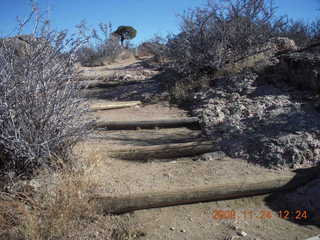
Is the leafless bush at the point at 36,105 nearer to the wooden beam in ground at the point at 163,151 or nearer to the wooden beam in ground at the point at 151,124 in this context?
the wooden beam in ground at the point at 163,151

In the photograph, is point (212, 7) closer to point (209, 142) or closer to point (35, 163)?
point (209, 142)

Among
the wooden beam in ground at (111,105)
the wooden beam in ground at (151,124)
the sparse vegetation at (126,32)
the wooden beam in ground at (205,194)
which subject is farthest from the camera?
the sparse vegetation at (126,32)

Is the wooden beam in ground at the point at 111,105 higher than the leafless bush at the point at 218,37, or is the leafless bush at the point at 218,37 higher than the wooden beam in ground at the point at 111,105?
the leafless bush at the point at 218,37

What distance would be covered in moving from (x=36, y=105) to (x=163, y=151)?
1.76 metres

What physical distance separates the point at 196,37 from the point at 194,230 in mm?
6028

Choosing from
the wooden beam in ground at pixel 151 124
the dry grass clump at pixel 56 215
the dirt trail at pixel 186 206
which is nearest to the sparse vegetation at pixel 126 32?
the wooden beam in ground at pixel 151 124

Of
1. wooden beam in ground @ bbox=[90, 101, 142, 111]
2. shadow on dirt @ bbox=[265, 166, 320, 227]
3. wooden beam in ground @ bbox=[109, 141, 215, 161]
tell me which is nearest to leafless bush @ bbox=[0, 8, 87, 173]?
wooden beam in ground @ bbox=[109, 141, 215, 161]

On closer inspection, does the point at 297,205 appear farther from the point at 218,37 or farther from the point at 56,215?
the point at 218,37

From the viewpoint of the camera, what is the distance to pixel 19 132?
110 inches

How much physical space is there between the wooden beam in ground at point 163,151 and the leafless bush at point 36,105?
80 centimetres

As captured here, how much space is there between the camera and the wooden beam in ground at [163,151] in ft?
12.6

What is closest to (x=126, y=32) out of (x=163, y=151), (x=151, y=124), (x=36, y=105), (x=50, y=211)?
(x=151, y=124)

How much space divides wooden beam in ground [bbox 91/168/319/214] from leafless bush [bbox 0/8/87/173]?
844mm

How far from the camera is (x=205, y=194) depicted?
2.94 metres
